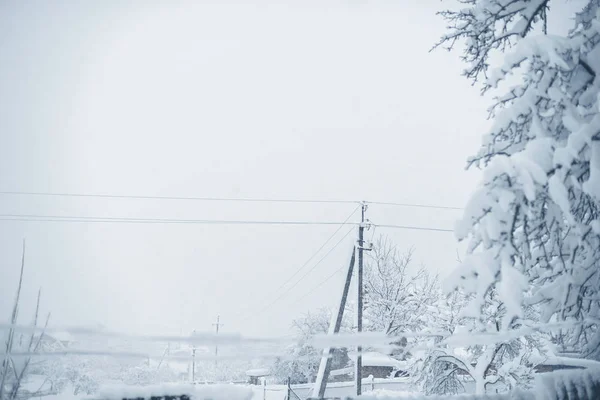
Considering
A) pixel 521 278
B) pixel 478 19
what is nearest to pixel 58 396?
pixel 521 278

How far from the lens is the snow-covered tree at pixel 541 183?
10.9 feet

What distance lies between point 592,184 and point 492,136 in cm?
125

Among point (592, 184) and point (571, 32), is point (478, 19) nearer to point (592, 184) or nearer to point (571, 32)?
point (571, 32)

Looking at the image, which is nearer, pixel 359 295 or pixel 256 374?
pixel 359 295

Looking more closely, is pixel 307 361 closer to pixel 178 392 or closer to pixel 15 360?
pixel 15 360

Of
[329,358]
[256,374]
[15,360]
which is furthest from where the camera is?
[256,374]

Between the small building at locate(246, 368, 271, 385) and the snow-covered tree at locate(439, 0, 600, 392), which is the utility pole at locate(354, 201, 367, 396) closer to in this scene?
the snow-covered tree at locate(439, 0, 600, 392)

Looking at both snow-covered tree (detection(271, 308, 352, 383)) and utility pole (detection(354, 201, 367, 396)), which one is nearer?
utility pole (detection(354, 201, 367, 396))

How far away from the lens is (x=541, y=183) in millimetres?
3184

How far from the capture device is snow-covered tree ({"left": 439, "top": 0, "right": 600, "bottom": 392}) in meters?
3.31

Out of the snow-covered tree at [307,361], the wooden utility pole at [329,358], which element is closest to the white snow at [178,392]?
the wooden utility pole at [329,358]

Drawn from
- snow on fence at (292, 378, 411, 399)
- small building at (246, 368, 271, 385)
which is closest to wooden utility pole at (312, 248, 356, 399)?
snow on fence at (292, 378, 411, 399)

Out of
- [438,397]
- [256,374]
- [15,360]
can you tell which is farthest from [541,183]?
[256,374]

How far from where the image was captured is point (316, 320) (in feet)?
115
